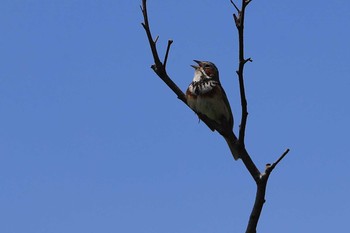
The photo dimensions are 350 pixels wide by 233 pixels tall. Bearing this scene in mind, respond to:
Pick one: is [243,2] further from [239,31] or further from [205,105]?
[205,105]

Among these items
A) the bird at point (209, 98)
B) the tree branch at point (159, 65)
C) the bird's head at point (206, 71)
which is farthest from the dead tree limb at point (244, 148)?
the bird's head at point (206, 71)

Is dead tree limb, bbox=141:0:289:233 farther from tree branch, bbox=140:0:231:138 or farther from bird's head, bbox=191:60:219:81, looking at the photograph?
bird's head, bbox=191:60:219:81

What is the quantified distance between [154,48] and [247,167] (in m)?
1.35

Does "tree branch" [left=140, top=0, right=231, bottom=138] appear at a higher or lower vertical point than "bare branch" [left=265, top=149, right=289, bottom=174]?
higher

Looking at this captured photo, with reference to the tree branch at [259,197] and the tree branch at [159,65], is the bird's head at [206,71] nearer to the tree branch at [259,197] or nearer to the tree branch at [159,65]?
the tree branch at [159,65]

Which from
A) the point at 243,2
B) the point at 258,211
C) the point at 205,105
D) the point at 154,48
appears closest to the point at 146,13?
the point at 154,48

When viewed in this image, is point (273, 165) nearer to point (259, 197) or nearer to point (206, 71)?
point (259, 197)

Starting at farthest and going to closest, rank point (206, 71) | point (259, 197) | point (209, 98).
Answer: point (206, 71) < point (209, 98) < point (259, 197)

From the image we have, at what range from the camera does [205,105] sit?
874 cm

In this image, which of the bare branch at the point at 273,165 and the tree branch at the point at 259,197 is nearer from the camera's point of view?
the tree branch at the point at 259,197

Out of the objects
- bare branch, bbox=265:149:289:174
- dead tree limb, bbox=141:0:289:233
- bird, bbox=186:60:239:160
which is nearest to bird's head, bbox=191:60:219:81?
bird, bbox=186:60:239:160

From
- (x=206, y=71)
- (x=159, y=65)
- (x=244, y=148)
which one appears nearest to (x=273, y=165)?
(x=244, y=148)

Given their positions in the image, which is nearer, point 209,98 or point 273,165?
point 273,165

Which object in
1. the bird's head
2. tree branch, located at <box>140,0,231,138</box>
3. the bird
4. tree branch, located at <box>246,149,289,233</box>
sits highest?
the bird's head
